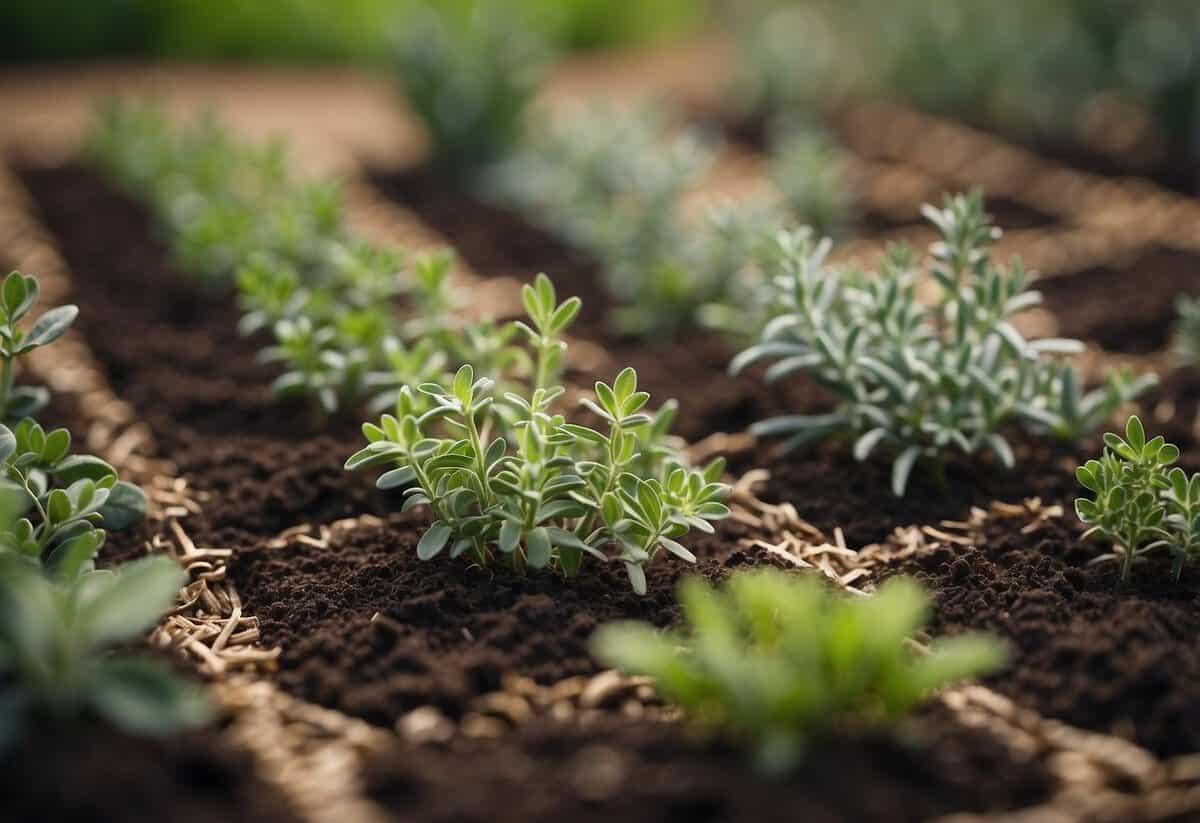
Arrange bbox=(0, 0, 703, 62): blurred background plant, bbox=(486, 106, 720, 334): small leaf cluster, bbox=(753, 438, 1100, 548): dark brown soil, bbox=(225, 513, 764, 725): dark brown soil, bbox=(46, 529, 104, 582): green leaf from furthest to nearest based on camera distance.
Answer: bbox=(0, 0, 703, 62): blurred background plant
bbox=(486, 106, 720, 334): small leaf cluster
bbox=(753, 438, 1100, 548): dark brown soil
bbox=(225, 513, 764, 725): dark brown soil
bbox=(46, 529, 104, 582): green leaf

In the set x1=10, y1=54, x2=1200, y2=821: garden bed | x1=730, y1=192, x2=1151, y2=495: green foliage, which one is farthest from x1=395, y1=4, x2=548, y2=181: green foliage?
x1=730, y1=192, x2=1151, y2=495: green foliage

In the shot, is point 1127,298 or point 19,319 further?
point 1127,298

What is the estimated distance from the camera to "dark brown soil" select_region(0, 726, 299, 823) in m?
1.17

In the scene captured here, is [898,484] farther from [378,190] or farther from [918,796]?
[378,190]

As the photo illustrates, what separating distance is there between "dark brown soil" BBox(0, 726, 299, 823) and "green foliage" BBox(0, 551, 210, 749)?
0.02m

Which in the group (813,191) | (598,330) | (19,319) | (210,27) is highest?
(210,27)

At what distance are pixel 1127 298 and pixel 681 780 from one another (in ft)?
6.68

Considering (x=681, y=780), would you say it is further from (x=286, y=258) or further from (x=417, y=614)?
(x=286, y=258)

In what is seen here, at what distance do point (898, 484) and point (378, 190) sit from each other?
2.36 m

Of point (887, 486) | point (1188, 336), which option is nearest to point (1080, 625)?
point (887, 486)

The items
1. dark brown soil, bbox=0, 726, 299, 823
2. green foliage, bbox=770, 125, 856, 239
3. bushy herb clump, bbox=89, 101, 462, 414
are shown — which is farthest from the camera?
green foliage, bbox=770, 125, 856, 239

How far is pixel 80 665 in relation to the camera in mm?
1277

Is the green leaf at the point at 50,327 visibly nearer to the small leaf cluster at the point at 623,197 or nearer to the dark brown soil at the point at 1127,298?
the small leaf cluster at the point at 623,197

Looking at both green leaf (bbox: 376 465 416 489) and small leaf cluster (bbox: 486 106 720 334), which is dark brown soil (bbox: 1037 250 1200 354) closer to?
small leaf cluster (bbox: 486 106 720 334)
